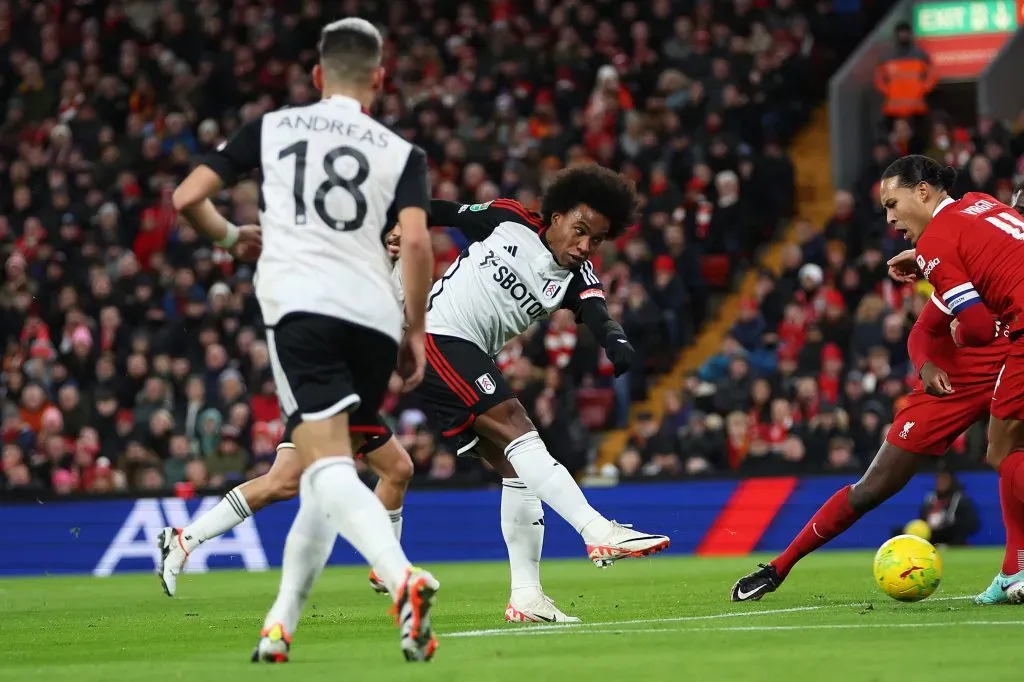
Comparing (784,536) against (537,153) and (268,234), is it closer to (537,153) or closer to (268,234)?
(537,153)

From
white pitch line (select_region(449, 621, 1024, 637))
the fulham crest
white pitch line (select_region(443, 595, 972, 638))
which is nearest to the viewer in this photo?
white pitch line (select_region(449, 621, 1024, 637))

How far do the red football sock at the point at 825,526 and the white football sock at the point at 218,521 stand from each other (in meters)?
3.25

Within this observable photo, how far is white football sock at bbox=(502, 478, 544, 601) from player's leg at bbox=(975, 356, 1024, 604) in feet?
7.72

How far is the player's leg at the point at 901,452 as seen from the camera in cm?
903

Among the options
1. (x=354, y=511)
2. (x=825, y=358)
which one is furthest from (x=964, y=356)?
(x=825, y=358)

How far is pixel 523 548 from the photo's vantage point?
8.83 meters

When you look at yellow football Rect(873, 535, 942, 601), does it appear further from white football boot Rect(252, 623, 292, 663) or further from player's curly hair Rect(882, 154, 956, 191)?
white football boot Rect(252, 623, 292, 663)

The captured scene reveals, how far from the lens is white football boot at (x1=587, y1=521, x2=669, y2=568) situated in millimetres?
8078

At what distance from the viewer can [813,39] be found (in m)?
24.2

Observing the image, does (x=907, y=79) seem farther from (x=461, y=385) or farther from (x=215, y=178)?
(x=215, y=178)

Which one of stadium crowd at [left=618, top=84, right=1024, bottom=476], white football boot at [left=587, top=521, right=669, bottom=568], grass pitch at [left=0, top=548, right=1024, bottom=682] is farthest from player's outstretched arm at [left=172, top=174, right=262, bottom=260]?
stadium crowd at [left=618, top=84, right=1024, bottom=476]

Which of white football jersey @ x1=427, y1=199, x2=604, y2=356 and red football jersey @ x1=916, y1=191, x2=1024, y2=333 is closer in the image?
red football jersey @ x1=916, y1=191, x2=1024, y2=333

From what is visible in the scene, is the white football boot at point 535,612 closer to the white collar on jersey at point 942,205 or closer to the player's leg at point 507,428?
the player's leg at point 507,428

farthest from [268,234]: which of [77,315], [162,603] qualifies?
[77,315]
